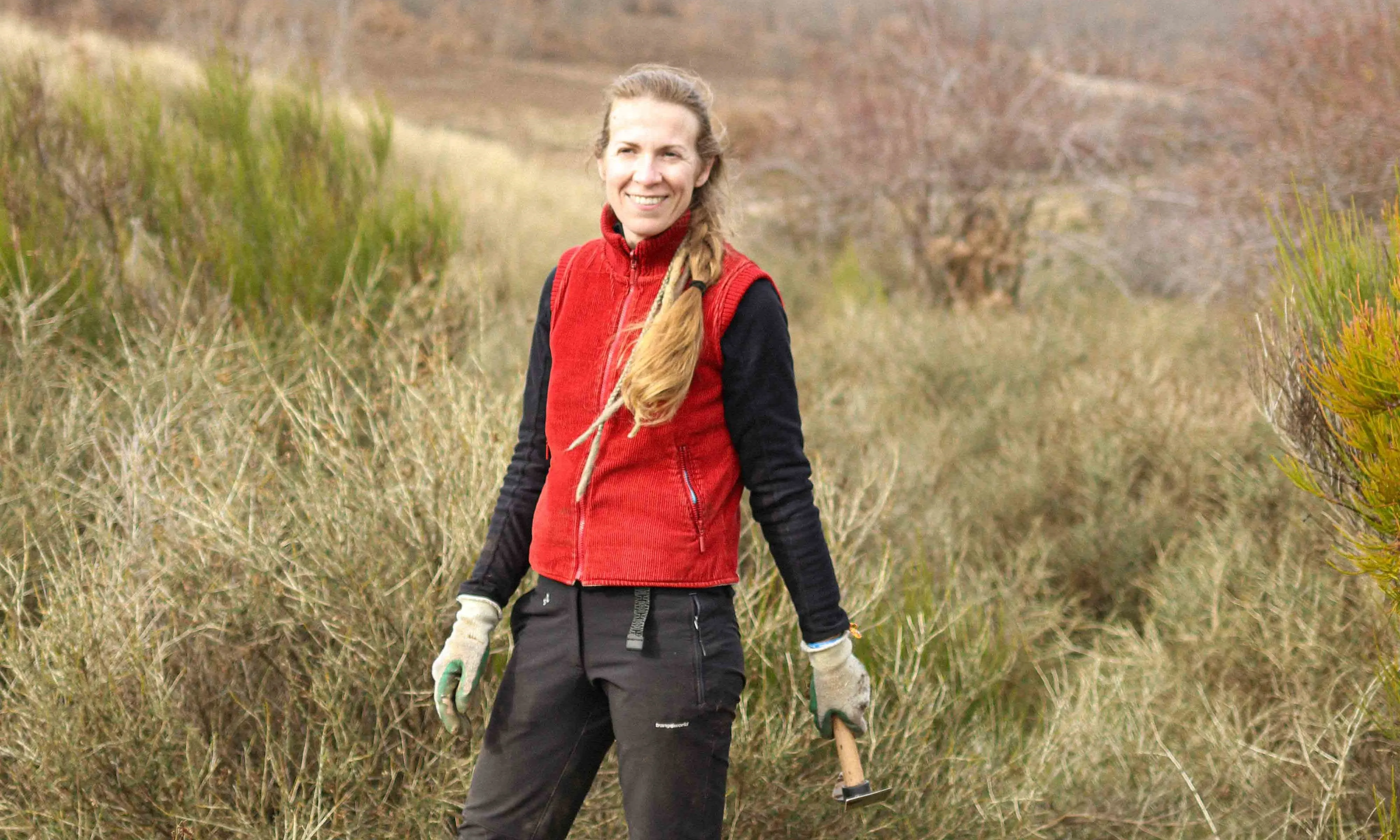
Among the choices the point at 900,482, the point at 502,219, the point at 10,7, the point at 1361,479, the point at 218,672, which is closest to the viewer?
the point at 1361,479

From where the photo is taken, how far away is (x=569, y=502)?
1.85 m

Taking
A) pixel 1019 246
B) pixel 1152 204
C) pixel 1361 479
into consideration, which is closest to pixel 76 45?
pixel 1019 246

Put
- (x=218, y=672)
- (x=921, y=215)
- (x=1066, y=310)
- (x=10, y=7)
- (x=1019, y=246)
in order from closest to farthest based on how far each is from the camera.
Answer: (x=218, y=672)
(x=1066, y=310)
(x=1019, y=246)
(x=921, y=215)
(x=10, y=7)

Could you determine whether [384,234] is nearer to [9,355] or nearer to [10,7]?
[9,355]

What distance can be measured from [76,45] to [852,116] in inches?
273

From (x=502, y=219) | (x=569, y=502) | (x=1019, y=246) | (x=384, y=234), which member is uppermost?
(x=569, y=502)

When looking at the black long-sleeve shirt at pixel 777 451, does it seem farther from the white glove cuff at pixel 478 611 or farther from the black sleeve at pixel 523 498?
the white glove cuff at pixel 478 611

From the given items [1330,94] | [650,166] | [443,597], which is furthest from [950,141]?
[650,166]

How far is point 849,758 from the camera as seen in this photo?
1864 mm

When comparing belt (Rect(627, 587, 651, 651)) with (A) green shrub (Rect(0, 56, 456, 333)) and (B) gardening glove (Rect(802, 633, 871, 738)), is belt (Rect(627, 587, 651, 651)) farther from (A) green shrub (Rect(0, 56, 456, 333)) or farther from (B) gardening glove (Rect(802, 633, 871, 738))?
(A) green shrub (Rect(0, 56, 456, 333))

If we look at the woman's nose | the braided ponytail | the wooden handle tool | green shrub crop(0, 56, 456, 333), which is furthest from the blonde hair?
green shrub crop(0, 56, 456, 333)

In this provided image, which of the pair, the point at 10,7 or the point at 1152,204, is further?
the point at 10,7

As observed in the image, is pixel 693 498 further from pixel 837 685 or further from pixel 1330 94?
pixel 1330 94

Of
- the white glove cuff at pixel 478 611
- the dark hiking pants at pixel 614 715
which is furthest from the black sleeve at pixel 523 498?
the dark hiking pants at pixel 614 715
